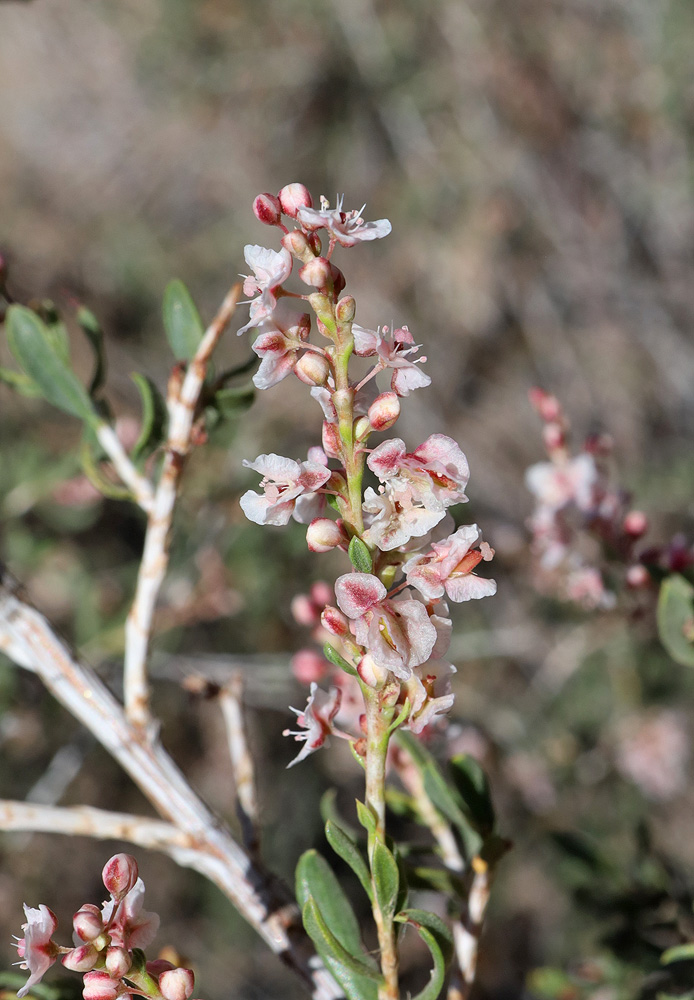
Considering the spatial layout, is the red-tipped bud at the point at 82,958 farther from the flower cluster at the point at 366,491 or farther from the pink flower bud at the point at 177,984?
the flower cluster at the point at 366,491

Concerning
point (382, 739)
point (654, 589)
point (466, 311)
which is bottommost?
point (466, 311)

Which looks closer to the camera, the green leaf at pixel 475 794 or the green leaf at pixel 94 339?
the green leaf at pixel 475 794

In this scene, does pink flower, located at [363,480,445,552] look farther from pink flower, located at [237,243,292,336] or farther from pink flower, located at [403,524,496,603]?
pink flower, located at [237,243,292,336]

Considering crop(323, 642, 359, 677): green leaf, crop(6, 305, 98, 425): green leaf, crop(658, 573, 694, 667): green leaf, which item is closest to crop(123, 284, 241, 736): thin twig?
crop(6, 305, 98, 425): green leaf

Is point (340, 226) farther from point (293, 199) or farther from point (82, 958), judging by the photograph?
point (82, 958)

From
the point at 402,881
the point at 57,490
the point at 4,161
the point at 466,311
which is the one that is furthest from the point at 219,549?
the point at 4,161

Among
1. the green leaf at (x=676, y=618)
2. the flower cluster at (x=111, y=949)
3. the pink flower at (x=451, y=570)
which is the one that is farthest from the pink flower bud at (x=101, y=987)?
the green leaf at (x=676, y=618)

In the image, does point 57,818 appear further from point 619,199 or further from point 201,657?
point 619,199
